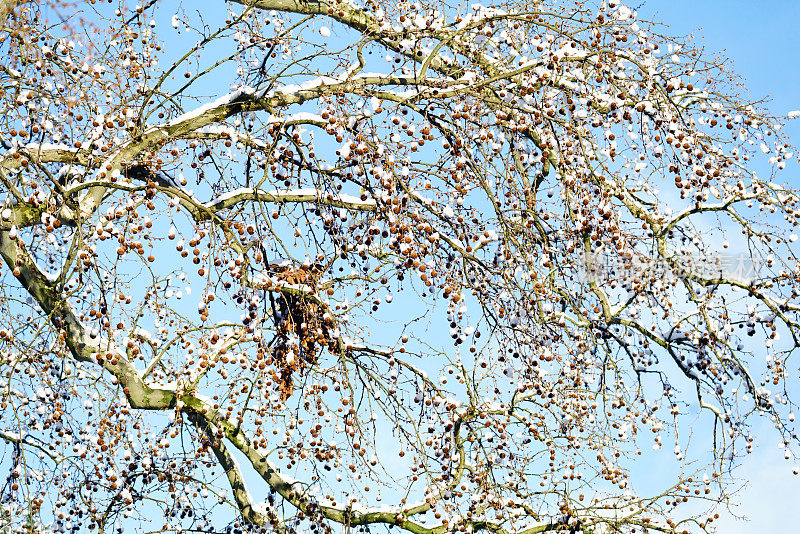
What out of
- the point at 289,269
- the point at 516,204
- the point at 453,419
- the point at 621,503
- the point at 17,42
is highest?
the point at 17,42

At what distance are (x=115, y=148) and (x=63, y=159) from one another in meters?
0.81

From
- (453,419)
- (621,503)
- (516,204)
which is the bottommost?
(621,503)

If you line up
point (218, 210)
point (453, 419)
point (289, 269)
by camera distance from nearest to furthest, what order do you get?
point (289, 269) < point (218, 210) < point (453, 419)

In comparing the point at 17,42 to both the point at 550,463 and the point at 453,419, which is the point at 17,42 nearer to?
the point at 453,419

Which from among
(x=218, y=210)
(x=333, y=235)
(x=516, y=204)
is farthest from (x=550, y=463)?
(x=218, y=210)

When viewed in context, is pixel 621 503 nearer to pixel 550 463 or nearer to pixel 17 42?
pixel 550 463

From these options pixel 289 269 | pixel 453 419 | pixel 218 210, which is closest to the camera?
pixel 289 269

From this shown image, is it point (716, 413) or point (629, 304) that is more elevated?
point (629, 304)

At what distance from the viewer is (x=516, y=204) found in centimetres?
673

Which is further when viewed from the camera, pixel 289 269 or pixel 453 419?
pixel 453 419

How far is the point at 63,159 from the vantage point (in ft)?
23.1

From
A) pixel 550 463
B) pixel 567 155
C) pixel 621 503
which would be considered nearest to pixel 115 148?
pixel 567 155

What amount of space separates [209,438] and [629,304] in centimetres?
439

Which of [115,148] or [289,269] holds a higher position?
[115,148]
